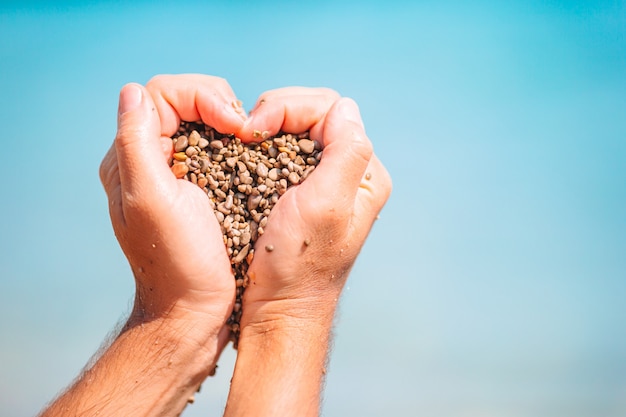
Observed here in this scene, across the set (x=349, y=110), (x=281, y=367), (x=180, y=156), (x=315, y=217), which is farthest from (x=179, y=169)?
(x=281, y=367)

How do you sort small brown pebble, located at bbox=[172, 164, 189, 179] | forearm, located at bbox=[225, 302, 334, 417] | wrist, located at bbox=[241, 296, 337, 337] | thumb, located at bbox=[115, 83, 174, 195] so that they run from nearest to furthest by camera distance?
1. forearm, located at bbox=[225, 302, 334, 417]
2. thumb, located at bbox=[115, 83, 174, 195]
3. wrist, located at bbox=[241, 296, 337, 337]
4. small brown pebble, located at bbox=[172, 164, 189, 179]

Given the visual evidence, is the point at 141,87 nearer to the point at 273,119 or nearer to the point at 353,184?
the point at 273,119

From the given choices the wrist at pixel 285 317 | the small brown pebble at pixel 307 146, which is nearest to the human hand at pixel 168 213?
the wrist at pixel 285 317

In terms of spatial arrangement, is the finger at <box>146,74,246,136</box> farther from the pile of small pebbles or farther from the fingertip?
the fingertip

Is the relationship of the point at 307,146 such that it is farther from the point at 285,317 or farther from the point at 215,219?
the point at 285,317

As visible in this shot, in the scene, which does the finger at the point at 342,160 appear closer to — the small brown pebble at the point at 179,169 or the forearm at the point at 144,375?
the small brown pebble at the point at 179,169

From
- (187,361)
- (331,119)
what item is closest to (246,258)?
(187,361)

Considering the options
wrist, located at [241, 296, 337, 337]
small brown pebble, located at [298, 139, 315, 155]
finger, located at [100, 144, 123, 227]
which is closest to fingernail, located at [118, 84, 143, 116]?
finger, located at [100, 144, 123, 227]
